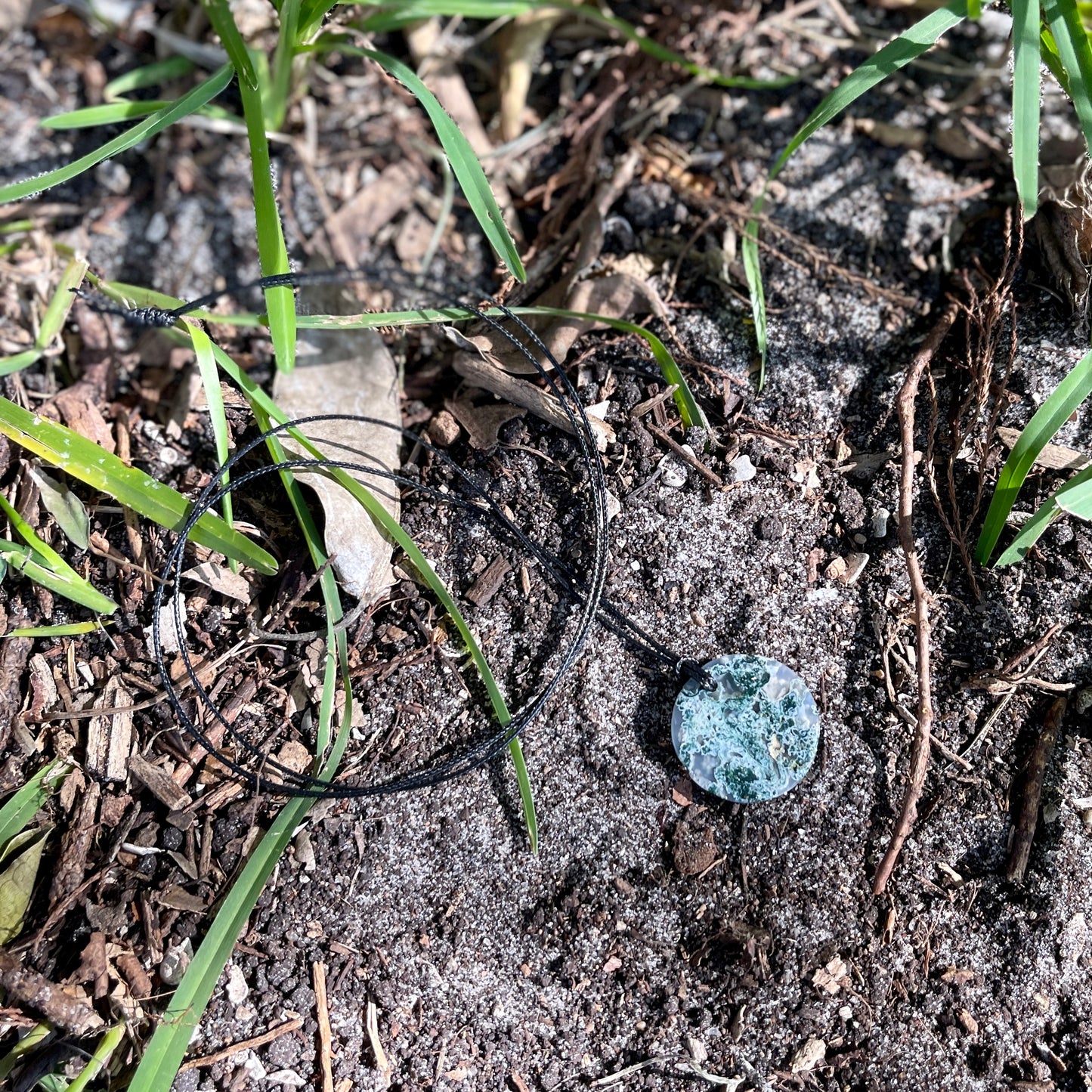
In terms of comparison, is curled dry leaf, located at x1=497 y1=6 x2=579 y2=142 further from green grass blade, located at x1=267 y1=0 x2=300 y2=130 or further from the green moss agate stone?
the green moss agate stone

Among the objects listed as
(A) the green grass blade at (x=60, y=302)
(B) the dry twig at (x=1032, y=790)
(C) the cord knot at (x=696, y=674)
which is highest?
(A) the green grass blade at (x=60, y=302)

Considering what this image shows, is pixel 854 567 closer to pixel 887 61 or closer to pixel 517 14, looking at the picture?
pixel 887 61

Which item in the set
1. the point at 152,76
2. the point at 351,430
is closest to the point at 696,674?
the point at 351,430

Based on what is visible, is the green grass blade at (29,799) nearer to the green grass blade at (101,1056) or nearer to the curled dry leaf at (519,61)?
the green grass blade at (101,1056)

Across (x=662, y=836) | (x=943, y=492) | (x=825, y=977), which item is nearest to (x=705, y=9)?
(x=943, y=492)

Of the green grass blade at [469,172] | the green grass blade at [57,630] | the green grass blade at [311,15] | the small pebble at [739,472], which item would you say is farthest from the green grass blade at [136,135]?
the small pebble at [739,472]

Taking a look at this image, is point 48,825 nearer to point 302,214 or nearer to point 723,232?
point 302,214

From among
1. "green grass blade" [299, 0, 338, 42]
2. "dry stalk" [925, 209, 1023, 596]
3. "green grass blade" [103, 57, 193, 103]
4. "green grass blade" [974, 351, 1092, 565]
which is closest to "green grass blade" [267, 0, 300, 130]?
"green grass blade" [299, 0, 338, 42]
